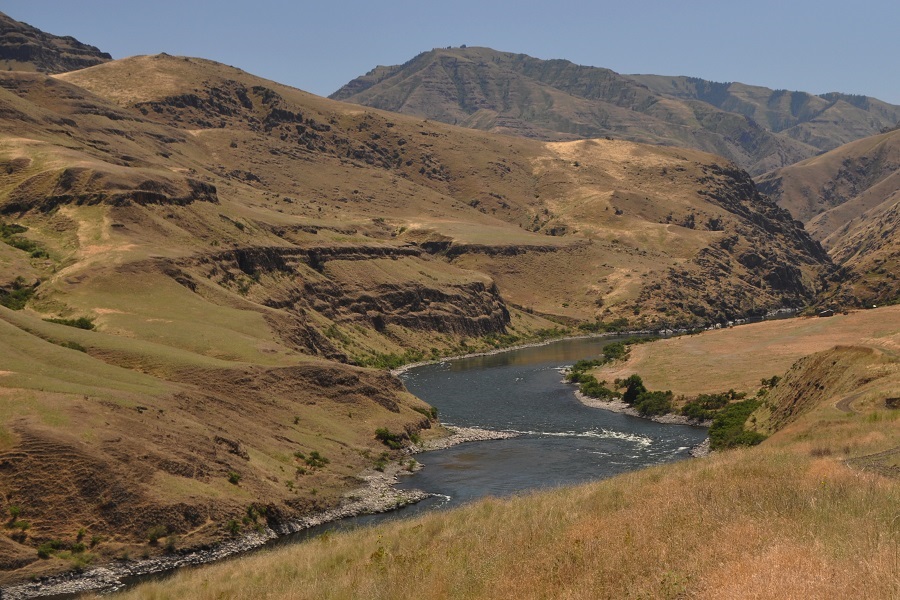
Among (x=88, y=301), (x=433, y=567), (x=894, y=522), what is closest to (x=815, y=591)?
(x=894, y=522)

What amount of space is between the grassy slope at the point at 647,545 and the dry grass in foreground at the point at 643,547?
44mm

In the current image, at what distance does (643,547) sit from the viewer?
708 inches

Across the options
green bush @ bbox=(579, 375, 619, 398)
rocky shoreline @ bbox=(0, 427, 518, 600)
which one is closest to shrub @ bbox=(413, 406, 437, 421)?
rocky shoreline @ bbox=(0, 427, 518, 600)

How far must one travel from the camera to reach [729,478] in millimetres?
23938

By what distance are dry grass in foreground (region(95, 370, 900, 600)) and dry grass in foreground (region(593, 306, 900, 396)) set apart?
76816mm

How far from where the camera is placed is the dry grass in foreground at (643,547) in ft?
49.8

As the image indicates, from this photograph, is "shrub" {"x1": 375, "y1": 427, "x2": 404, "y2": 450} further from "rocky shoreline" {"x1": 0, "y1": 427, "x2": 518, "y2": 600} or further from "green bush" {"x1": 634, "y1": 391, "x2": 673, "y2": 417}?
"green bush" {"x1": 634, "y1": 391, "x2": 673, "y2": 417}

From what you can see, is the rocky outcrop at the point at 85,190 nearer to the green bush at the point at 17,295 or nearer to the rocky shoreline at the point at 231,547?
the green bush at the point at 17,295

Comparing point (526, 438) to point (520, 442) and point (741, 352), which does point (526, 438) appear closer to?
point (520, 442)

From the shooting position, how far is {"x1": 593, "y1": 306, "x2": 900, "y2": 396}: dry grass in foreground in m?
106

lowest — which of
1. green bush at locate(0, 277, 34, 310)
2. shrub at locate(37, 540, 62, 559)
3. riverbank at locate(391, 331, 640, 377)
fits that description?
riverbank at locate(391, 331, 640, 377)

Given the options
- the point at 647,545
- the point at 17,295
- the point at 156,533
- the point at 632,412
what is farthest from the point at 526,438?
the point at 647,545

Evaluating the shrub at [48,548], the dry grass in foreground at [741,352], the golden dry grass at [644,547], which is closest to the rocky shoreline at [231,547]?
the shrub at [48,548]

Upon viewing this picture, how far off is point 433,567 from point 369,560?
3.76 metres
